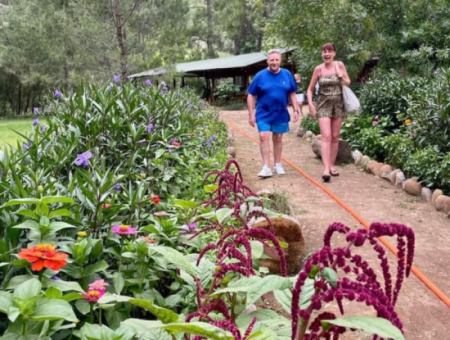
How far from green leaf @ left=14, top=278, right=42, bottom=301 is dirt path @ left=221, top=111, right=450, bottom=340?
237cm

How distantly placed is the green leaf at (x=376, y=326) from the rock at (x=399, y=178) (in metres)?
5.77

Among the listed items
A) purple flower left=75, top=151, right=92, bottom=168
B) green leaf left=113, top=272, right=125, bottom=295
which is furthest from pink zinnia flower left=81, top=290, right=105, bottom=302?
purple flower left=75, top=151, right=92, bottom=168

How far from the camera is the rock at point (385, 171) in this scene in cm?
661

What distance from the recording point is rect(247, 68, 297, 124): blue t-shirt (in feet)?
20.3

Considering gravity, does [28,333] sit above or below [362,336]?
above

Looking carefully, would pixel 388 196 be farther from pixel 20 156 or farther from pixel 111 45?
pixel 111 45

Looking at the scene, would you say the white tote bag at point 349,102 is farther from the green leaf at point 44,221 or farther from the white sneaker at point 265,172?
the green leaf at point 44,221

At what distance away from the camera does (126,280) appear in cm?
190

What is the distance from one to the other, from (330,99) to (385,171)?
54.5 inches

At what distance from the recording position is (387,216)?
5.04 metres

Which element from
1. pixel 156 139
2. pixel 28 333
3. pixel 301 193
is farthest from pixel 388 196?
pixel 28 333

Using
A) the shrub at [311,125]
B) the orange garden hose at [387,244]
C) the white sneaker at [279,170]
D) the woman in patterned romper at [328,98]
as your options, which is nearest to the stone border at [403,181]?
the woman in patterned romper at [328,98]

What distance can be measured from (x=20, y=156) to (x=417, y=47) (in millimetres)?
11679

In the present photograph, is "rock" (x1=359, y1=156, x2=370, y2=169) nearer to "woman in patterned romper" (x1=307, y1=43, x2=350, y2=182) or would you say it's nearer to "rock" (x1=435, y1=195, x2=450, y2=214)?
"woman in patterned romper" (x1=307, y1=43, x2=350, y2=182)
